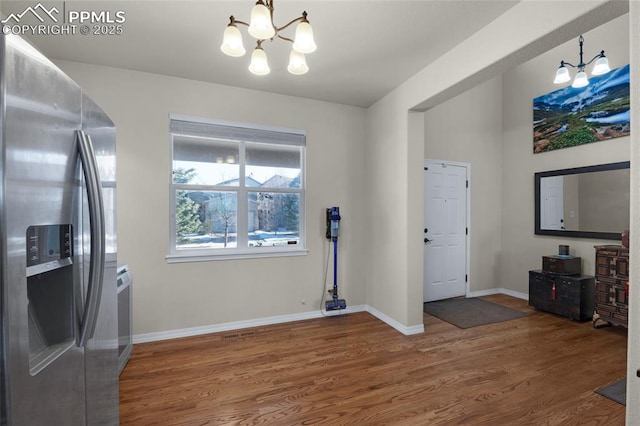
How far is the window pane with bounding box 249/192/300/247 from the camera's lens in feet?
11.9

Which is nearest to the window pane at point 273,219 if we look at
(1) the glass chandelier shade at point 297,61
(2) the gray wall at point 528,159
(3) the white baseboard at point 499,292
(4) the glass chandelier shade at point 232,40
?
(1) the glass chandelier shade at point 297,61

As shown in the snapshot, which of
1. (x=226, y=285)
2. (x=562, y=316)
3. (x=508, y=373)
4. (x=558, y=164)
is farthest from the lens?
(x=558, y=164)

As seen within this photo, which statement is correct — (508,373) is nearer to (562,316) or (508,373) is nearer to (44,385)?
(562,316)

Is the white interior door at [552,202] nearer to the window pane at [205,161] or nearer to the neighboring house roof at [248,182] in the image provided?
the neighboring house roof at [248,182]

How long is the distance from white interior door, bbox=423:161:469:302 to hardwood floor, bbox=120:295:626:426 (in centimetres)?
116

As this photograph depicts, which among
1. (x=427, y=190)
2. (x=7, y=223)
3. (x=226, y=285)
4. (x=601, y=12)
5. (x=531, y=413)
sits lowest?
(x=531, y=413)

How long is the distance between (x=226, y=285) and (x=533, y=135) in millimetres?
4945

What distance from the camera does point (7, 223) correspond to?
2.67 ft

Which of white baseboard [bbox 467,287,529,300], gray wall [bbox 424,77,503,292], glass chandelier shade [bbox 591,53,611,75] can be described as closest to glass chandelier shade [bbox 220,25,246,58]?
gray wall [bbox 424,77,503,292]

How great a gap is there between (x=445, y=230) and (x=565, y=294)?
64.4 inches

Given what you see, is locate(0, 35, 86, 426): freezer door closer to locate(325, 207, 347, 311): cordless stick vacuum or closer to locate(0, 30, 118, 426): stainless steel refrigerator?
locate(0, 30, 118, 426): stainless steel refrigerator

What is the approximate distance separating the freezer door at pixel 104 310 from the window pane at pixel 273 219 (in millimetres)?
2088

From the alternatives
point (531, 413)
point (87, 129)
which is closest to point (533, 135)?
point (531, 413)

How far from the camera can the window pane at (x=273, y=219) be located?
363 centimetres
